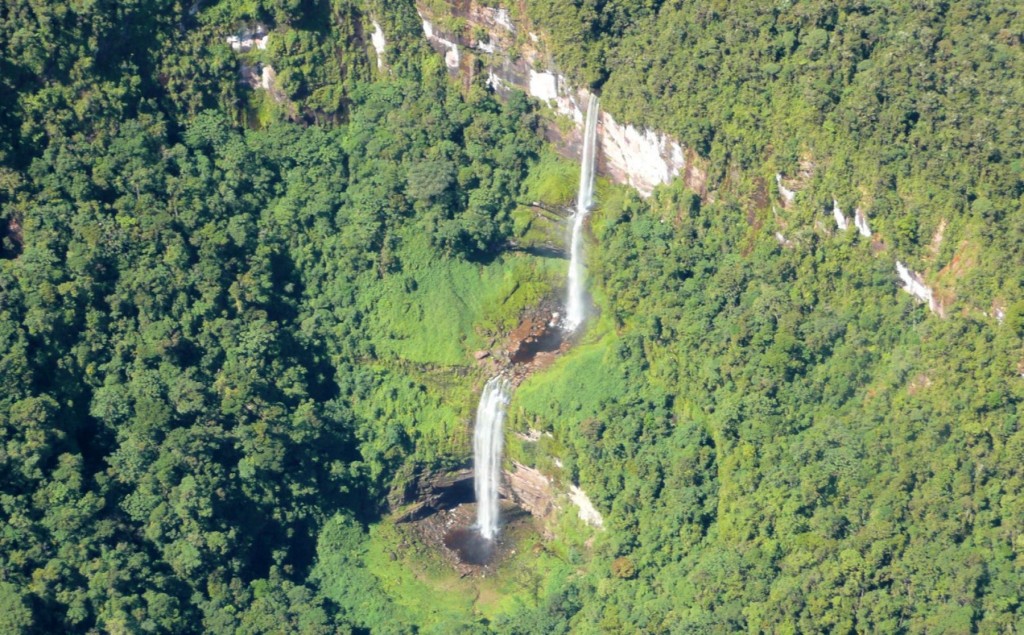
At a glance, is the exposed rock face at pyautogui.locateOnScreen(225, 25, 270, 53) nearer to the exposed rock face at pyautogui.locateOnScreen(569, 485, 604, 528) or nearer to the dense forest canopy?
the dense forest canopy

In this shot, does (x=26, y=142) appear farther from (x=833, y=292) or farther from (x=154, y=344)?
(x=833, y=292)

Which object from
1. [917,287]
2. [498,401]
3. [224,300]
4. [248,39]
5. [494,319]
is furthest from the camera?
[248,39]

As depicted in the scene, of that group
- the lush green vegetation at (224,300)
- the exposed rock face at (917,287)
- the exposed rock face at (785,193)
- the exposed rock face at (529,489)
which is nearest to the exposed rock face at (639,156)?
the lush green vegetation at (224,300)

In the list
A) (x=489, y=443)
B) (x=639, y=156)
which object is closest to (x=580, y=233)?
(x=639, y=156)

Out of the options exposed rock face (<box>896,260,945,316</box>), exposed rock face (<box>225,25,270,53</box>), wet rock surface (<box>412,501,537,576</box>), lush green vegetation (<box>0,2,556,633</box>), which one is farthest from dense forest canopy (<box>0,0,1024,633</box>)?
wet rock surface (<box>412,501,537,576</box>)

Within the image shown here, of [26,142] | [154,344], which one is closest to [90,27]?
[26,142]

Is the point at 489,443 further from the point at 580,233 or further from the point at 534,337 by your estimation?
the point at 580,233
